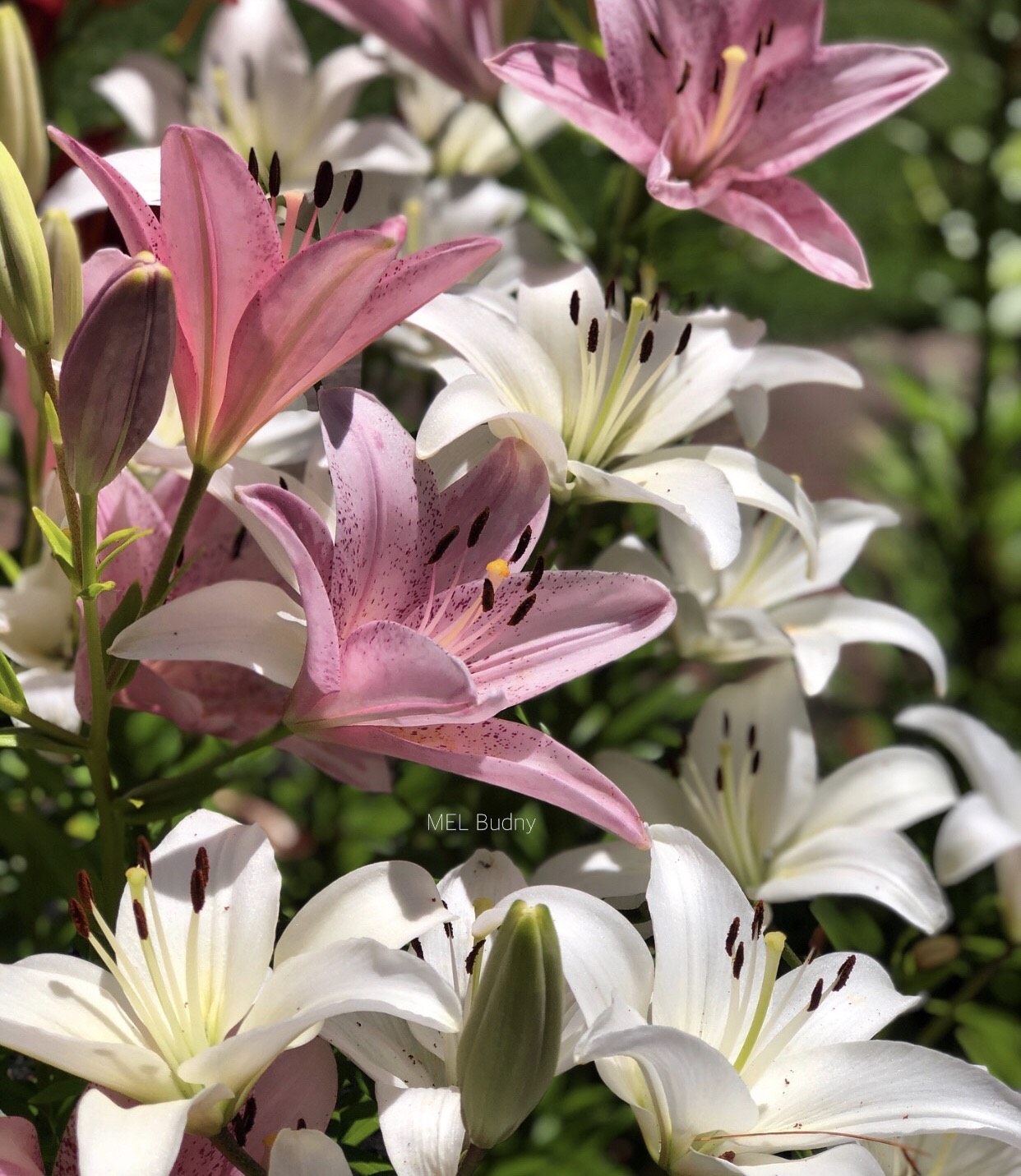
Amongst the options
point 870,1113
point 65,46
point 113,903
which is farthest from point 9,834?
point 65,46

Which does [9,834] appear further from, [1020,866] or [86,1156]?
[1020,866]

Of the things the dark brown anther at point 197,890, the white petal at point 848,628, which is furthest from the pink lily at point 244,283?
the white petal at point 848,628

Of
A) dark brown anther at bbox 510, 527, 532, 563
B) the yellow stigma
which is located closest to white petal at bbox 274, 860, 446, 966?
dark brown anther at bbox 510, 527, 532, 563

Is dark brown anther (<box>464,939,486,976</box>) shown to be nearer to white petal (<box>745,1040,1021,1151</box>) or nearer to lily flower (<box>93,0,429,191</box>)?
white petal (<box>745,1040,1021,1151</box>)

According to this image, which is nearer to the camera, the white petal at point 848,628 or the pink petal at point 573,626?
the pink petal at point 573,626

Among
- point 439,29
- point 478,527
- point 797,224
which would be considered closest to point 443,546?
point 478,527

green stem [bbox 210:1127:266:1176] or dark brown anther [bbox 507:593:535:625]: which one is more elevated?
dark brown anther [bbox 507:593:535:625]

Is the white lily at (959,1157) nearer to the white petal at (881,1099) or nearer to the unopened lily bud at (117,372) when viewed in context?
the white petal at (881,1099)
